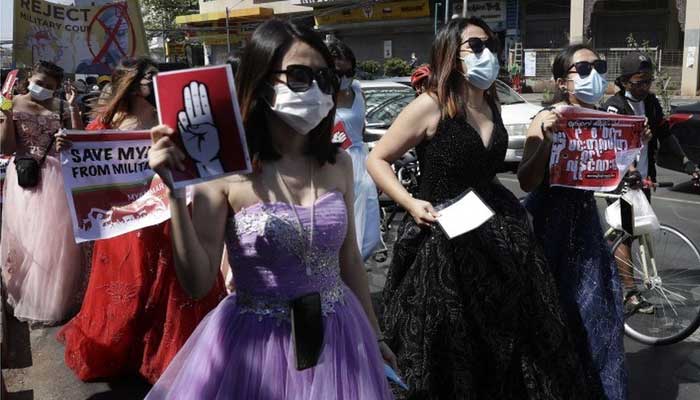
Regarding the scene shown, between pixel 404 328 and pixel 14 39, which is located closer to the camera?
pixel 404 328

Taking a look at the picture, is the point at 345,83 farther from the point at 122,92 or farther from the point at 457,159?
the point at 457,159

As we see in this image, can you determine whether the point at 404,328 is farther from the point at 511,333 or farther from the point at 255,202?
the point at 255,202

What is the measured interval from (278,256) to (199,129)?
1.49 ft

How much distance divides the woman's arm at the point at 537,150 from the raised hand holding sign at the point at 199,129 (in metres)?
2.02

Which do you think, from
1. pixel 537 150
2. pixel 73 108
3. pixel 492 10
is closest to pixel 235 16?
pixel 492 10

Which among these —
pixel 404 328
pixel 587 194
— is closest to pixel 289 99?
pixel 404 328

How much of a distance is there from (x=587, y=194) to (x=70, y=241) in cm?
371

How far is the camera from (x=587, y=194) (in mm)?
3822

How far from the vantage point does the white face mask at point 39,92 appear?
5.54 metres

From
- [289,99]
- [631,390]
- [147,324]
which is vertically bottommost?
[631,390]

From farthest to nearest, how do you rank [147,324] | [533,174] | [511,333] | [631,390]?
[147,324] < [631,390] < [533,174] < [511,333]

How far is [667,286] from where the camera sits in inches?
184

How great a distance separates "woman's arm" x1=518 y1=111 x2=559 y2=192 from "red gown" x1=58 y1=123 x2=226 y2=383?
1758 mm

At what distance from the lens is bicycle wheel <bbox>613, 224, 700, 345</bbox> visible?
4.61 metres
